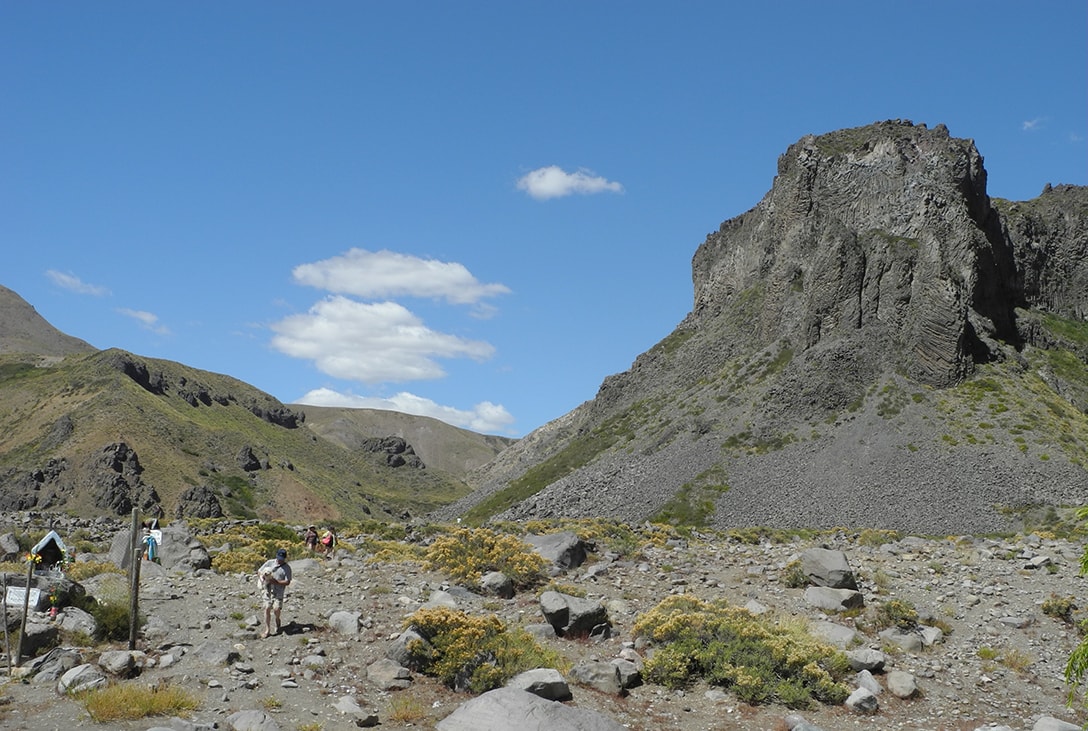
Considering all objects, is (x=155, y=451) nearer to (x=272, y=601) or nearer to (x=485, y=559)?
(x=485, y=559)

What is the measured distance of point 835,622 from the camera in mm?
22109

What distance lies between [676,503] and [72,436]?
3587 inches

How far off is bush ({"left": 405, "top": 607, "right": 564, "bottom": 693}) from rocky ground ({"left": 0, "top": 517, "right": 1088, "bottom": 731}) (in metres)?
0.43

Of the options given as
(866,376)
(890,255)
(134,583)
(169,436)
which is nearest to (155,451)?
(169,436)

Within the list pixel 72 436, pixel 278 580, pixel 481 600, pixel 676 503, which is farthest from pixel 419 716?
pixel 72 436

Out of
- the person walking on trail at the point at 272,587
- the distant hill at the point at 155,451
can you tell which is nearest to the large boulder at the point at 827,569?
the person walking on trail at the point at 272,587

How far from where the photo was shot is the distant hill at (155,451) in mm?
105688

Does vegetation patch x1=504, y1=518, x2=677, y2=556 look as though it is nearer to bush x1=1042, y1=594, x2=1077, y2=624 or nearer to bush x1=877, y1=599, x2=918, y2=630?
bush x1=877, y1=599, x2=918, y2=630

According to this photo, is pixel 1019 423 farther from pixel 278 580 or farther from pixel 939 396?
pixel 278 580

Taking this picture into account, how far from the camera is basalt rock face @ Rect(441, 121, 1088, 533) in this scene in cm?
7075

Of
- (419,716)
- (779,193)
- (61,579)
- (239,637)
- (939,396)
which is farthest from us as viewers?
(779,193)

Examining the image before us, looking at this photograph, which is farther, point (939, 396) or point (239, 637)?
point (939, 396)

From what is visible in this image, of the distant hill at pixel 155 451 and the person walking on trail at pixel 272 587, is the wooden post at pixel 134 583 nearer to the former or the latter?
the person walking on trail at pixel 272 587

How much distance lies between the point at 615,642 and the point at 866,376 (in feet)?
252
